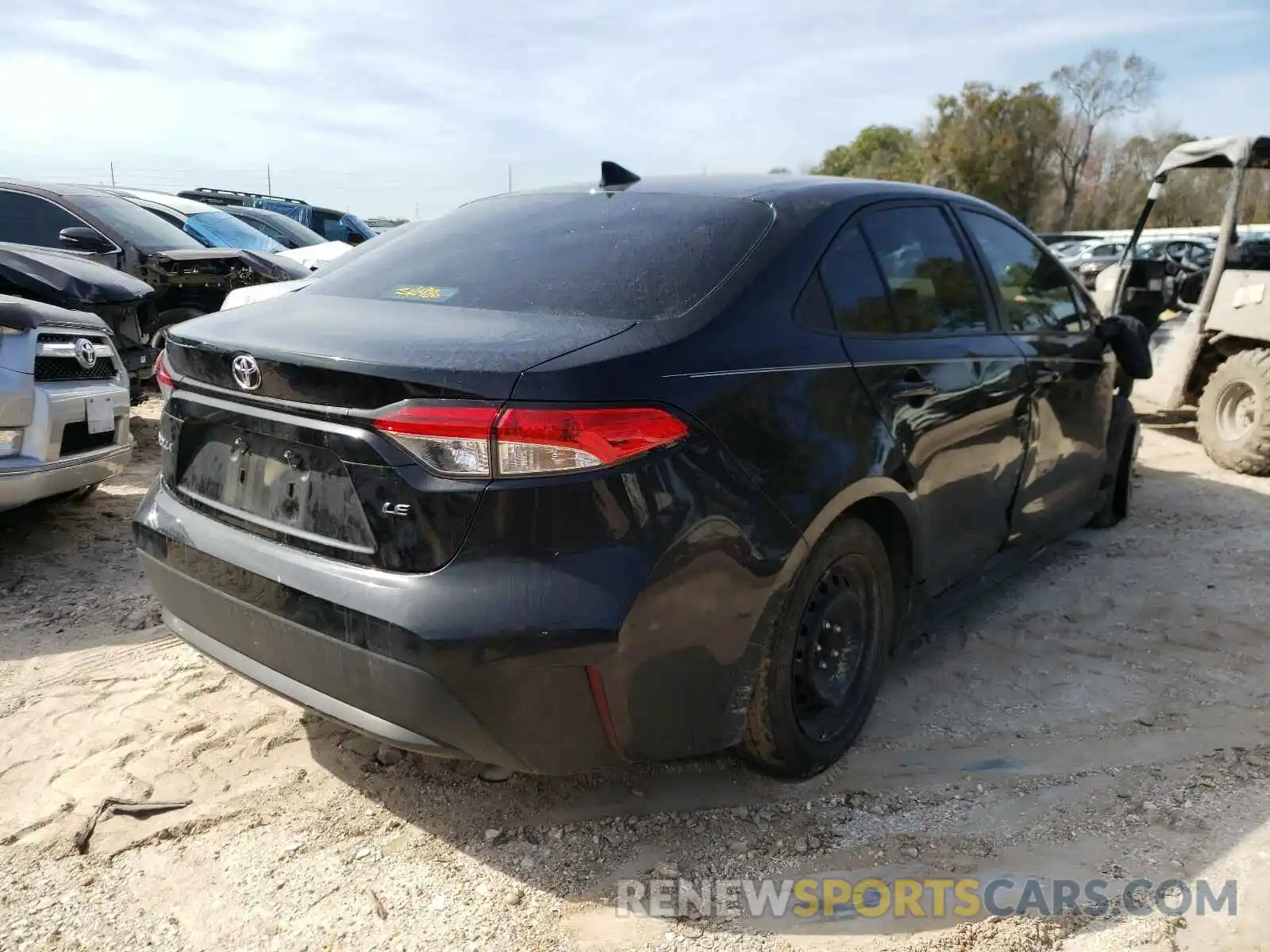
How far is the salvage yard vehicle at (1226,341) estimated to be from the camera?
6582 mm

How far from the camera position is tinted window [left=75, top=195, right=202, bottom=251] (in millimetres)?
7797

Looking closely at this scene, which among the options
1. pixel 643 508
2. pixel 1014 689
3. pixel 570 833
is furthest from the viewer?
pixel 1014 689

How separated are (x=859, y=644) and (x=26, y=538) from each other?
4113 mm

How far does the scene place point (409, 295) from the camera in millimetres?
2621

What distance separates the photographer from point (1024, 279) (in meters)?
3.86

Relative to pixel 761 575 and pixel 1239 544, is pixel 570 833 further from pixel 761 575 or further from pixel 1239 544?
pixel 1239 544

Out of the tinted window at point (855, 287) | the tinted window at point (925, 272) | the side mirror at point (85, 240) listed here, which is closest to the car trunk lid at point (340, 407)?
the tinted window at point (855, 287)

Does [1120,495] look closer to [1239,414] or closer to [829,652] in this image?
[1239,414]

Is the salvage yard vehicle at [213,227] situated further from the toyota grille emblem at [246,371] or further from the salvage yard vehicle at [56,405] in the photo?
the toyota grille emblem at [246,371]

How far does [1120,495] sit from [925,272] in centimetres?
285

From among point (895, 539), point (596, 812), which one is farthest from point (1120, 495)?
point (596, 812)

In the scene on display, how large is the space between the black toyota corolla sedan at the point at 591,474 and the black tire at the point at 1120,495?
2.35 meters

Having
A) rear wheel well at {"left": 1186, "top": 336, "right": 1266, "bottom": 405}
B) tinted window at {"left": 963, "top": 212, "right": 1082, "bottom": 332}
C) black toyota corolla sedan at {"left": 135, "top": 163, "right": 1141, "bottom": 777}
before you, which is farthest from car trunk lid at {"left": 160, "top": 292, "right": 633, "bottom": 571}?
rear wheel well at {"left": 1186, "top": 336, "right": 1266, "bottom": 405}

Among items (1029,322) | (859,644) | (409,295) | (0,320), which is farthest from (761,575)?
(0,320)
